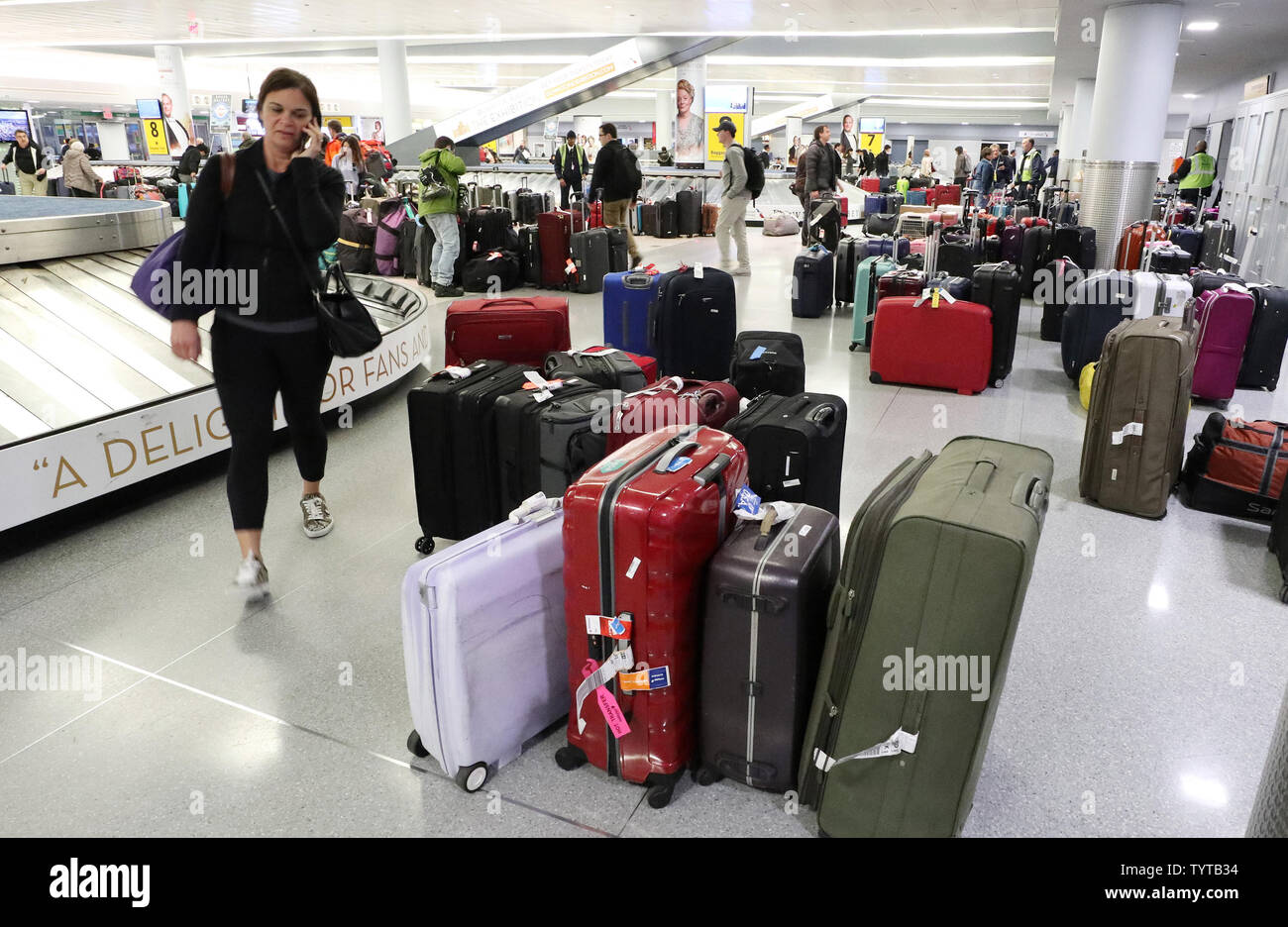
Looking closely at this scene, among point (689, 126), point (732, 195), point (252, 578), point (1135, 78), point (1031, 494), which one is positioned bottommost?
point (252, 578)

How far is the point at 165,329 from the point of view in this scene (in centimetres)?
496

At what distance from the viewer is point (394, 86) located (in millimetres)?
22578

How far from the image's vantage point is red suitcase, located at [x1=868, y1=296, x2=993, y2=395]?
222 inches

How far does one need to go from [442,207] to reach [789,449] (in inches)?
271

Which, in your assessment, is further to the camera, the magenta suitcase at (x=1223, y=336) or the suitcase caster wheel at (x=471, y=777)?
the magenta suitcase at (x=1223, y=336)

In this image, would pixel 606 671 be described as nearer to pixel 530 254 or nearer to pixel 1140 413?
pixel 1140 413

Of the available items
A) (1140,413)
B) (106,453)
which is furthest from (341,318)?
(1140,413)

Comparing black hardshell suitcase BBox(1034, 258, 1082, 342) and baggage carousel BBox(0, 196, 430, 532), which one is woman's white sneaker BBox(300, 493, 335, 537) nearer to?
baggage carousel BBox(0, 196, 430, 532)

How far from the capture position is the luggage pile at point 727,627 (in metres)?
1.76

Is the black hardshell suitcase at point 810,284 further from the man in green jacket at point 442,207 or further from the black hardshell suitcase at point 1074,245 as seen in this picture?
the man in green jacket at point 442,207

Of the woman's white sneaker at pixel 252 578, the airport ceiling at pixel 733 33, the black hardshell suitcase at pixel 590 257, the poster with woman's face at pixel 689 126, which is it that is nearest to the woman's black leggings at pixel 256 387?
the woman's white sneaker at pixel 252 578

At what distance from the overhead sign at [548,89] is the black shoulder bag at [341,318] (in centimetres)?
1824

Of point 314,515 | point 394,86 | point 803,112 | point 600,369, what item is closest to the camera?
point 314,515

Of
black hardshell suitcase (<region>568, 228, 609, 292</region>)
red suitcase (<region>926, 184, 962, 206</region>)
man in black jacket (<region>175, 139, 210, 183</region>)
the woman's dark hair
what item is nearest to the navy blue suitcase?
the woman's dark hair
